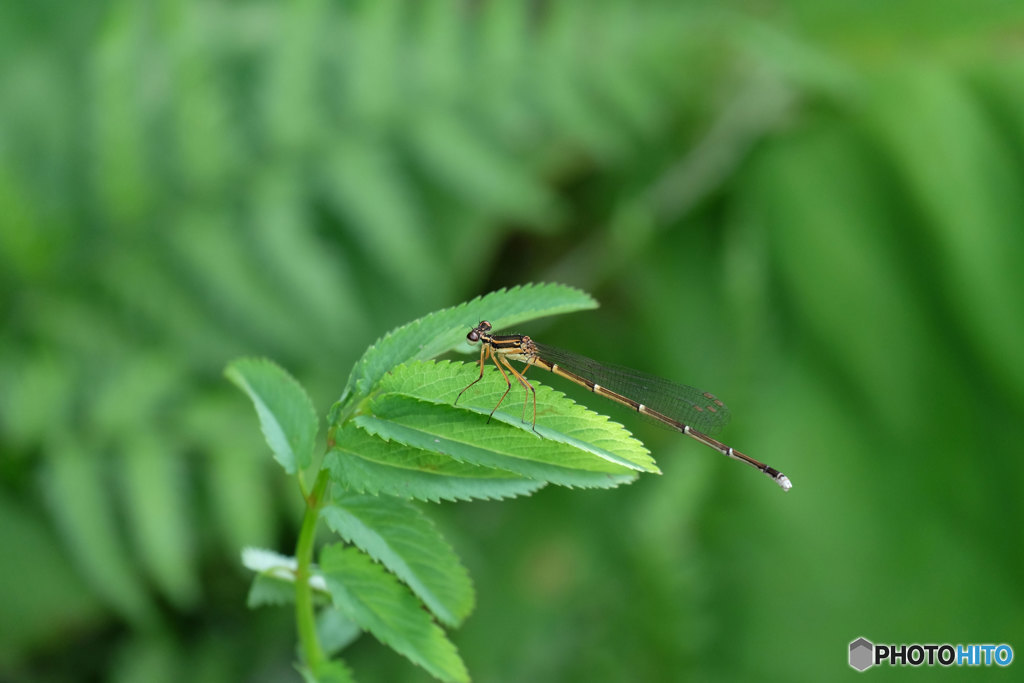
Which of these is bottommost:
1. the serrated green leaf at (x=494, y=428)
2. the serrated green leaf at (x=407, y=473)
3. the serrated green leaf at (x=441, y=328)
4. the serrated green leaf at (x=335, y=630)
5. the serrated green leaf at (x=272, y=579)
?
the serrated green leaf at (x=335, y=630)

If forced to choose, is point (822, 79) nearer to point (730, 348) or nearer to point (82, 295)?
point (730, 348)

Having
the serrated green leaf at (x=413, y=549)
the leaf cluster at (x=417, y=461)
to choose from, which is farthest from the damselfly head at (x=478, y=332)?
the serrated green leaf at (x=413, y=549)

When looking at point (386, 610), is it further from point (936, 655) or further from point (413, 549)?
point (936, 655)

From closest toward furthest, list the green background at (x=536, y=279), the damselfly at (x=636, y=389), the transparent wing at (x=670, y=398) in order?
the damselfly at (x=636, y=389) → the transparent wing at (x=670, y=398) → the green background at (x=536, y=279)

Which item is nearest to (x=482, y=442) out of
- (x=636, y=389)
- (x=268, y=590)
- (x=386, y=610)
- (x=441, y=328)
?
(x=441, y=328)

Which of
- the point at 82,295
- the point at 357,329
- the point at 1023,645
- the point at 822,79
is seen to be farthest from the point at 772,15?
the point at 82,295

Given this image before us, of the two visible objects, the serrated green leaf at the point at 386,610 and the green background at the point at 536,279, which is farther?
the green background at the point at 536,279

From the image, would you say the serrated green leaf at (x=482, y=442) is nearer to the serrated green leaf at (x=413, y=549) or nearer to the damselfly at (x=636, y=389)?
the serrated green leaf at (x=413, y=549)
